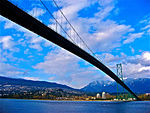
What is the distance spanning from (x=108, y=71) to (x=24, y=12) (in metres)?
27.5

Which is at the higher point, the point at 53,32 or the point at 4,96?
the point at 53,32

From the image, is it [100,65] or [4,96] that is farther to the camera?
[4,96]

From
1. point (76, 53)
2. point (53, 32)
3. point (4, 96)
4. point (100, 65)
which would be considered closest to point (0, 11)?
point (53, 32)

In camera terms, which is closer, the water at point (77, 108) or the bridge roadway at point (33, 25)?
the bridge roadway at point (33, 25)

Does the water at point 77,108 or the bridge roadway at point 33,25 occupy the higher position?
the bridge roadway at point 33,25

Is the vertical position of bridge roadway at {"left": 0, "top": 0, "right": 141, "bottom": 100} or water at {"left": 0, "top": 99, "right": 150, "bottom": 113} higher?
bridge roadway at {"left": 0, "top": 0, "right": 141, "bottom": 100}

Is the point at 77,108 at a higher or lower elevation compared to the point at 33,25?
lower

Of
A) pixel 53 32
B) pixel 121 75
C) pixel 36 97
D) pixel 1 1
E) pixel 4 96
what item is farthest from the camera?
pixel 4 96

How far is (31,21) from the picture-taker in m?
18.1

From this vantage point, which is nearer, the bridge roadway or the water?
the bridge roadway

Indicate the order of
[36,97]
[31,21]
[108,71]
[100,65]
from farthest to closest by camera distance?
[36,97], [108,71], [100,65], [31,21]

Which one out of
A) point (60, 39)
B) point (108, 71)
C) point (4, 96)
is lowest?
point (4, 96)

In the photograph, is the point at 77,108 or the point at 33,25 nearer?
the point at 33,25

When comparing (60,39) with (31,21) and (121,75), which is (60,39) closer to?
(31,21)
